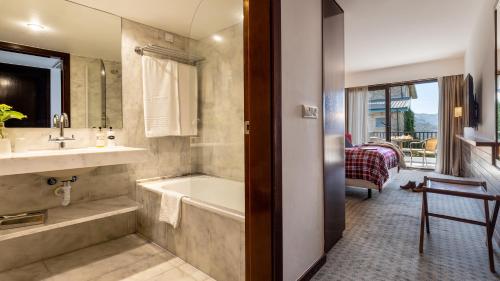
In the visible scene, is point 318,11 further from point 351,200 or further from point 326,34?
point 351,200

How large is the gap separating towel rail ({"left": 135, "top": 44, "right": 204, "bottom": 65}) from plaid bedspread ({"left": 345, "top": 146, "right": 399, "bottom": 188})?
2486mm

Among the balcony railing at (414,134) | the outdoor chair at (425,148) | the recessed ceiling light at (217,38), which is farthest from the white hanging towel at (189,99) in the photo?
the outdoor chair at (425,148)

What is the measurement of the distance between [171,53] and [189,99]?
1.77 ft

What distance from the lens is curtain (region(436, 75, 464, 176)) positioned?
5.11 m

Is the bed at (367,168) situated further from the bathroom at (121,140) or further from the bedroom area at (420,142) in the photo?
the bathroom at (121,140)

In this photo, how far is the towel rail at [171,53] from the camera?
266 centimetres

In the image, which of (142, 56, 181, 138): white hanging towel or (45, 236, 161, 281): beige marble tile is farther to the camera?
(142, 56, 181, 138): white hanging towel

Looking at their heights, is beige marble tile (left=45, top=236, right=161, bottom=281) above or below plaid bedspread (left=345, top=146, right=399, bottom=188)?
below

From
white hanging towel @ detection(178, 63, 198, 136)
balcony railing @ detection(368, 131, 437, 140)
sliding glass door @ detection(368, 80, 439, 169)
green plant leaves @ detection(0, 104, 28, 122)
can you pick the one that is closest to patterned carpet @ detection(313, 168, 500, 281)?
white hanging towel @ detection(178, 63, 198, 136)

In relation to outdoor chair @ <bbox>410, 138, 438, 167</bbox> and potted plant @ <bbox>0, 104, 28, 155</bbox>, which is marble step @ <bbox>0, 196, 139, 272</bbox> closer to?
potted plant @ <bbox>0, 104, 28, 155</bbox>

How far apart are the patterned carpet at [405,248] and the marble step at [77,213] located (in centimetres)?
174

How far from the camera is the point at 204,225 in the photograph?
1809 millimetres

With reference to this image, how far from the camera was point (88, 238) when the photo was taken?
7.79 ft

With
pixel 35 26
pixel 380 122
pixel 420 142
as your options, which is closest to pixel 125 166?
pixel 35 26
